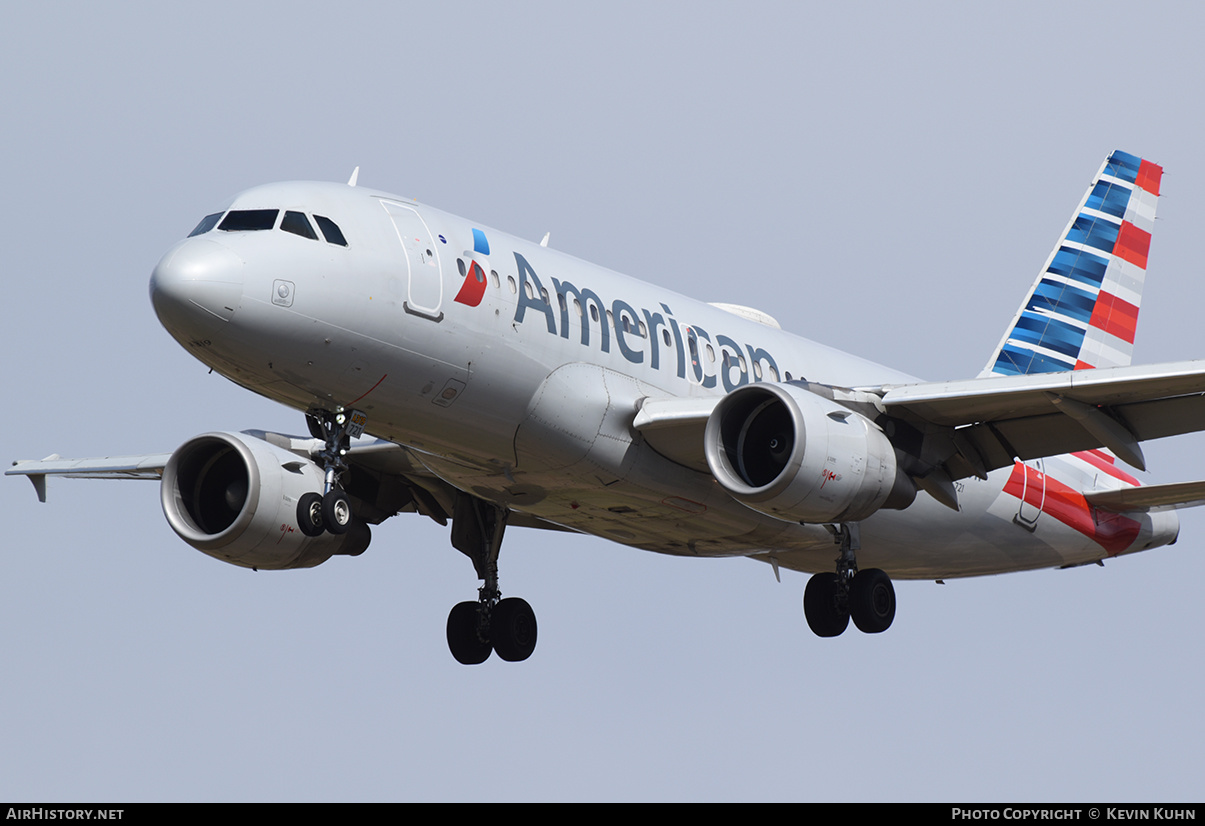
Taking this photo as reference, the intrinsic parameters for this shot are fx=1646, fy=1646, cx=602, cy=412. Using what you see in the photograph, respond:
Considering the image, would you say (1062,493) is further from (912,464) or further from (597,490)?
(597,490)

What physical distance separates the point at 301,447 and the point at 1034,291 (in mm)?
16906

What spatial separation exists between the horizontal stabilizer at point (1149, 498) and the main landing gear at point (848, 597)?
19.1ft

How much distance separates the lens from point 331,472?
2203 cm

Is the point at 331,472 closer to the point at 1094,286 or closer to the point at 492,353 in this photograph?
the point at 492,353

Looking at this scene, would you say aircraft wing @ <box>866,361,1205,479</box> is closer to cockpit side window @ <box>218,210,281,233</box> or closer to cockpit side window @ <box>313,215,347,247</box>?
cockpit side window @ <box>313,215,347,247</box>

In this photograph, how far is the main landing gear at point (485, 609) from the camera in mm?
28594

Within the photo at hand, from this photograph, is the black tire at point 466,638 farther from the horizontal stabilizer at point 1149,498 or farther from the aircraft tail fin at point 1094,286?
the aircraft tail fin at point 1094,286

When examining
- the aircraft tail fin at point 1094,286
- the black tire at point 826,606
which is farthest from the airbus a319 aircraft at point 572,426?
the aircraft tail fin at point 1094,286

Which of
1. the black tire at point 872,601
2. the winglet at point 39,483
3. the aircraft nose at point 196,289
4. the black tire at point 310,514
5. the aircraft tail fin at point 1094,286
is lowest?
the black tire at point 872,601

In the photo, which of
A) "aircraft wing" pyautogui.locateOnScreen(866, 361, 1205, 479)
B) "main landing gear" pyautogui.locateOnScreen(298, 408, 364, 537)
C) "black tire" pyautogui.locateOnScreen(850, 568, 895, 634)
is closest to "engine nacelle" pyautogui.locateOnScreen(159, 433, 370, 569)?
"main landing gear" pyautogui.locateOnScreen(298, 408, 364, 537)

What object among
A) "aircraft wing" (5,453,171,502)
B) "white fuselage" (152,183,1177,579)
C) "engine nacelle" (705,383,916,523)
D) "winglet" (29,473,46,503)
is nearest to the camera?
"white fuselage" (152,183,1177,579)

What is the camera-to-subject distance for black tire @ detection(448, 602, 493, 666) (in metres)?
28.9

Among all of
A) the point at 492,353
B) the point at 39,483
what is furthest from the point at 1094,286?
the point at 39,483

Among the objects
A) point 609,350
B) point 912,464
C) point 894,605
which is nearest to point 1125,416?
point 912,464
